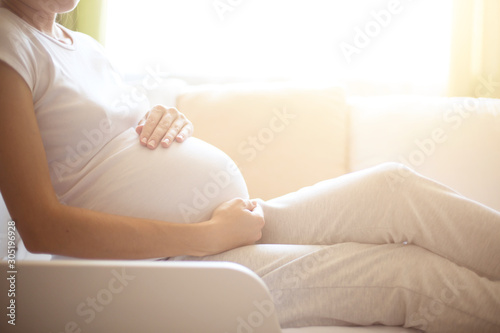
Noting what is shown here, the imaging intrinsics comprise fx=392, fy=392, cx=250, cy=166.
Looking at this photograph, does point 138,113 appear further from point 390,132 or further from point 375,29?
point 375,29

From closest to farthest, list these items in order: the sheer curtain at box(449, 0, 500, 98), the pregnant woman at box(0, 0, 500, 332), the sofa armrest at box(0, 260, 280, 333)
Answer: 1. the sofa armrest at box(0, 260, 280, 333)
2. the pregnant woman at box(0, 0, 500, 332)
3. the sheer curtain at box(449, 0, 500, 98)

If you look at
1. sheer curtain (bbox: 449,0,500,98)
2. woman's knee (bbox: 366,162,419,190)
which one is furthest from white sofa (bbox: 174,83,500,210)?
woman's knee (bbox: 366,162,419,190)

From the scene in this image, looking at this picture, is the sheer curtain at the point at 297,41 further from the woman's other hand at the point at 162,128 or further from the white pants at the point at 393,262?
the white pants at the point at 393,262

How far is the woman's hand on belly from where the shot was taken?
81 cm

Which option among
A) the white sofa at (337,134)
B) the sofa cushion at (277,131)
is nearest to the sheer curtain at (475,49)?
the white sofa at (337,134)

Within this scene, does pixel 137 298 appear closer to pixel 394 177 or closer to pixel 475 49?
pixel 394 177

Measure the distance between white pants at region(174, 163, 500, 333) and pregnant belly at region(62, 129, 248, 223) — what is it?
5.1 inches

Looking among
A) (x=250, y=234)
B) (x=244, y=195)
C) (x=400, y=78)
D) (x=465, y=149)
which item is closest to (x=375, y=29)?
(x=400, y=78)

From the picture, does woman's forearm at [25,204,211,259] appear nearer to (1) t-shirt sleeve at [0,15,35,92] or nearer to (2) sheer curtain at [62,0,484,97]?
(1) t-shirt sleeve at [0,15,35,92]

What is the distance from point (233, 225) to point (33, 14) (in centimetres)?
65

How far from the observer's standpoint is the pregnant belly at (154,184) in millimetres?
824

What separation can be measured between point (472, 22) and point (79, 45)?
1.56 m

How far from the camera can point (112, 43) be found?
1.87 m

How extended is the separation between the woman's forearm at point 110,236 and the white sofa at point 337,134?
64cm
